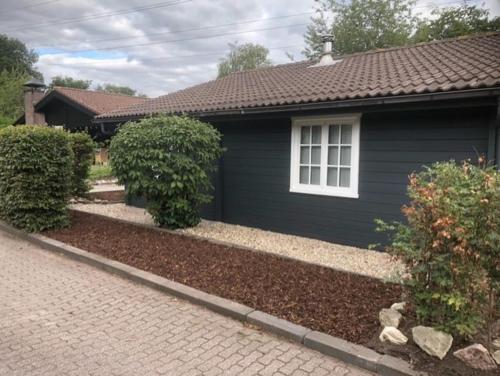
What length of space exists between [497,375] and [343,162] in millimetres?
4167

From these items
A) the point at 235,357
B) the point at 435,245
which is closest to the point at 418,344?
the point at 435,245

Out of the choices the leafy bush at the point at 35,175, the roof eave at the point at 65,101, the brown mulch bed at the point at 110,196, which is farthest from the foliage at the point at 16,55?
the leafy bush at the point at 35,175

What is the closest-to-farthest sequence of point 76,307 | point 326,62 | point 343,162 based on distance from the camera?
point 76,307
point 343,162
point 326,62

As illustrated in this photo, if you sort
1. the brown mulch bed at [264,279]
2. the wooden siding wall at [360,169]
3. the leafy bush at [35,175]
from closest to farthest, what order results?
the brown mulch bed at [264,279] < the wooden siding wall at [360,169] < the leafy bush at [35,175]

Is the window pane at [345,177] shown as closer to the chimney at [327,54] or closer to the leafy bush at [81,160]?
the chimney at [327,54]

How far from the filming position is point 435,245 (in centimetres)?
282

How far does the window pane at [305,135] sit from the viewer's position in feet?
22.2

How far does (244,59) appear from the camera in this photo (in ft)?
135

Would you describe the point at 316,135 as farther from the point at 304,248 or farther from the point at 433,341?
the point at 433,341

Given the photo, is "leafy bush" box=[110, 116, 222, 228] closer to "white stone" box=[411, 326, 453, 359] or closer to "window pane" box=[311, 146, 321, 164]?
"window pane" box=[311, 146, 321, 164]

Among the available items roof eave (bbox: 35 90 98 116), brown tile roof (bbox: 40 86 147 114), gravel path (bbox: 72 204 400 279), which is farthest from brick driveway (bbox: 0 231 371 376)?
roof eave (bbox: 35 90 98 116)

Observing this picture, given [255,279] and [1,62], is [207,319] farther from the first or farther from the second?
[1,62]

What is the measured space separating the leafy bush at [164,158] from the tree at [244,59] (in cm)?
3543

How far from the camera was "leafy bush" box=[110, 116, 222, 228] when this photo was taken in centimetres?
663
